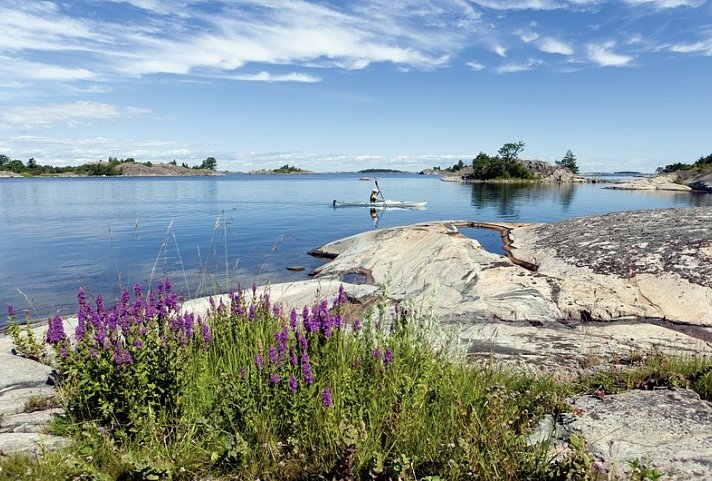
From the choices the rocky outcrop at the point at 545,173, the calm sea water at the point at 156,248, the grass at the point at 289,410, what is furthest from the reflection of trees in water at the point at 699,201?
the rocky outcrop at the point at 545,173

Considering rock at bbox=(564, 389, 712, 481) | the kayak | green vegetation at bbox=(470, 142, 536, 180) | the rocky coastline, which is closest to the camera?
rock at bbox=(564, 389, 712, 481)

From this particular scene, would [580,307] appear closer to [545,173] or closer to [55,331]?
[55,331]

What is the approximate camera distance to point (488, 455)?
343 cm

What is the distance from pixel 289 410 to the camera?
150 inches

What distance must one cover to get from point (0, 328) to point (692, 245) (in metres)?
18.5

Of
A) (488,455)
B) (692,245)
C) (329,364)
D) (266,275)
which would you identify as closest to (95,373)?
(329,364)

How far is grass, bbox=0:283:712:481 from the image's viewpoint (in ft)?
11.3

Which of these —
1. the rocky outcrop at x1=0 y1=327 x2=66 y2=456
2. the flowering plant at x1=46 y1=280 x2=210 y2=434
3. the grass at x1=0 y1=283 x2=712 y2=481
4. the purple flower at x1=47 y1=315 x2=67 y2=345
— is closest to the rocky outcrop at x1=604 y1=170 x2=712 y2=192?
the grass at x1=0 y1=283 x2=712 y2=481

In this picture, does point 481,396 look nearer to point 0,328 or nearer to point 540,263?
point 540,263

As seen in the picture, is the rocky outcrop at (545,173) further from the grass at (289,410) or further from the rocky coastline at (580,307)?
the grass at (289,410)

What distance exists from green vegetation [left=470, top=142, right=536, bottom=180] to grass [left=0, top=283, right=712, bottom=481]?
150 metres

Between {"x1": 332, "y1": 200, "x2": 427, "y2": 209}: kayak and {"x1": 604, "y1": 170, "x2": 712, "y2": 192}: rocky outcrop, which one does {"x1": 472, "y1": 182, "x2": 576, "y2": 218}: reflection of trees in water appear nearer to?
{"x1": 332, "y1": 200, "x2": 427, "y2": 209}: kayak

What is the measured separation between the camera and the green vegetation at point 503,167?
5694 inches

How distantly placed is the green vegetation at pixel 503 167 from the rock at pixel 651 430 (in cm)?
14924
